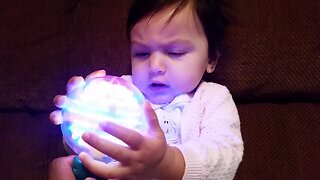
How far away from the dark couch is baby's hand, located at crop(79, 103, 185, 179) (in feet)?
1.46

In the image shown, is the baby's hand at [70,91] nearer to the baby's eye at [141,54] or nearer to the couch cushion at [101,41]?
the baby's eye at [141,54]

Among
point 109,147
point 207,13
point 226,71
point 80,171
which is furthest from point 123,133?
point 226,71

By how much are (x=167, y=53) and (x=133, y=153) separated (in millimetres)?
370

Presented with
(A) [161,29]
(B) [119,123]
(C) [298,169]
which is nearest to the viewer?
(B) [119,123]

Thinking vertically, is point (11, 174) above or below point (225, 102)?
below

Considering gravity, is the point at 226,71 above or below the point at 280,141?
above

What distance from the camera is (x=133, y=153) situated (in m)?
0.74

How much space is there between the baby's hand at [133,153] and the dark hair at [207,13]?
38cm

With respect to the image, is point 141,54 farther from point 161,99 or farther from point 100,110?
point 100,110

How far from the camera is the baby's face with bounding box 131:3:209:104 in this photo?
105 centimetres

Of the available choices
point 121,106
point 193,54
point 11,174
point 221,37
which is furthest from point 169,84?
point 11,174

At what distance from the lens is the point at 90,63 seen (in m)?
1.32

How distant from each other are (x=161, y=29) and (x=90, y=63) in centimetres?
34

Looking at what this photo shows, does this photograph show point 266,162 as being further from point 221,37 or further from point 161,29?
A: point 161,29
